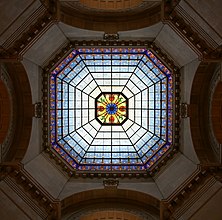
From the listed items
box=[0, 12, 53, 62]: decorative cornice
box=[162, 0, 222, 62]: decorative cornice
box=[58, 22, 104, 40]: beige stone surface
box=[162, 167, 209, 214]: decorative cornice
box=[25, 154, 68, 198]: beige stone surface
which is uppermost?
box=[58, 22, 104, 40]: beige stone surface

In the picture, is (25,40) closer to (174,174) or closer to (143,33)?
(143,33)

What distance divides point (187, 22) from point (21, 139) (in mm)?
10855

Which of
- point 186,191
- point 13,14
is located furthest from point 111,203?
point 13,14

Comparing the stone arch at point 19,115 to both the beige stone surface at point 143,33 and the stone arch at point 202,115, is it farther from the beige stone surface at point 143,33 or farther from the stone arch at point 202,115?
the stone arch at point 202,115

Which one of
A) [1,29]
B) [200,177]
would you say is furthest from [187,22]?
[1,29]

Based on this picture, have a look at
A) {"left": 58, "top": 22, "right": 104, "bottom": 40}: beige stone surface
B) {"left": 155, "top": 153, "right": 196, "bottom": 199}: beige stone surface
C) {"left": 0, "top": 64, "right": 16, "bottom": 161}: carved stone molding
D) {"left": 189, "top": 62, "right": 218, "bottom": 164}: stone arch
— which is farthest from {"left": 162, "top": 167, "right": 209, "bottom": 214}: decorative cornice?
{"left": 58, "top": 22, "right": 104, "bottom": 40}: beige stone surface

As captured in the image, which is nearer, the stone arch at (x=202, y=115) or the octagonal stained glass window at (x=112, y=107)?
the stone arch at (x=202, y=115)

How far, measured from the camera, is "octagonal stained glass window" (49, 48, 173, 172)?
70.1 ft

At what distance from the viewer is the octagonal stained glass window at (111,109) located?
2138cm

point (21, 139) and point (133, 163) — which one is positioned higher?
point (21, 139)

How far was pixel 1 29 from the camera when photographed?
1552cm

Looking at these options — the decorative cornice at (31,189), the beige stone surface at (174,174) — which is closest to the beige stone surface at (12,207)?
the decorative cornice at (31,189)

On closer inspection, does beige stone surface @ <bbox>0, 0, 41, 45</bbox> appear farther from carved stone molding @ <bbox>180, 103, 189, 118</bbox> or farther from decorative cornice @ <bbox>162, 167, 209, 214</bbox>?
decorative cornice @ <bbox>162, 167, 209, 214</bbox>

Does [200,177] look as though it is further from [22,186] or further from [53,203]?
[22,186]
